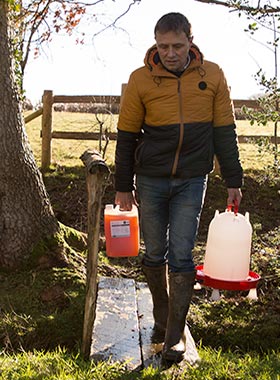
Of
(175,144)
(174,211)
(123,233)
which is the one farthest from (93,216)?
(123,233)

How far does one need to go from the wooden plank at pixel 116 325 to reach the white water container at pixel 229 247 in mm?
694

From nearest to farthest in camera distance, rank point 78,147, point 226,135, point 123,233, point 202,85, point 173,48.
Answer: point 173,48
point 202,85
point 226,135
point 123,233
point 78,147

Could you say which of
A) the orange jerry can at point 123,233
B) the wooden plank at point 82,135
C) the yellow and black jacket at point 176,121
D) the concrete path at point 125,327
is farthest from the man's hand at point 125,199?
→ the wooden plank at point 82,135

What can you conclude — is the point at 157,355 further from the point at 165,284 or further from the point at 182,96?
the point at 182,96

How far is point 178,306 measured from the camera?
3721 mm

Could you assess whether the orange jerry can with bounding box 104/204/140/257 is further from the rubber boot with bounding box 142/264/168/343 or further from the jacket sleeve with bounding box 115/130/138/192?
the jacket sleeve with bounding box 115/130/138/192

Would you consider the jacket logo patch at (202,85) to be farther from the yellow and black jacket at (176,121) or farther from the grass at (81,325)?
the grass at (81,325)

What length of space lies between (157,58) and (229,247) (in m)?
1.56

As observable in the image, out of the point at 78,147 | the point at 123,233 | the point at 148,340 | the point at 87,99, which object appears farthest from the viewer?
the point at 78,147

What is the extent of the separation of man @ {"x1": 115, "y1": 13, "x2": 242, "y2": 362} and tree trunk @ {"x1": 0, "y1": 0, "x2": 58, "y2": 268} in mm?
1761

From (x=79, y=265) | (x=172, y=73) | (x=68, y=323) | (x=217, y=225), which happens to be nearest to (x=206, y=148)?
(x=172, y=73)

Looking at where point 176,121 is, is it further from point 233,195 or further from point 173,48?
point 233,195

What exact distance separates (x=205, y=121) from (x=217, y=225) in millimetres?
1072

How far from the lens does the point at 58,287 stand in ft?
16.7
